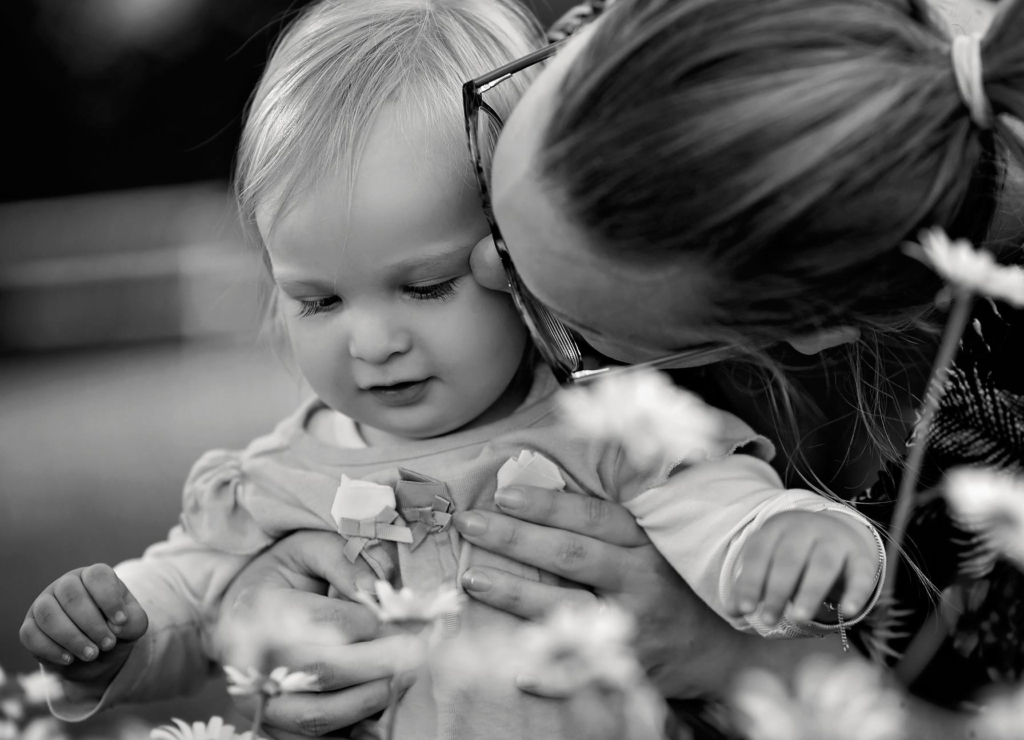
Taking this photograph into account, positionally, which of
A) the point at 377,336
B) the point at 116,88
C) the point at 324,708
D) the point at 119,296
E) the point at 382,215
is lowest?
the point at 119,296

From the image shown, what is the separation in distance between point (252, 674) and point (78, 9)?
14.9ft

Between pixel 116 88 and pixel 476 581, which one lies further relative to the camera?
pixel 116 88

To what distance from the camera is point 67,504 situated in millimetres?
2701

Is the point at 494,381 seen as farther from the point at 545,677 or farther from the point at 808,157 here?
the point at 808,157

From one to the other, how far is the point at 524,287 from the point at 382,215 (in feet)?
0.55

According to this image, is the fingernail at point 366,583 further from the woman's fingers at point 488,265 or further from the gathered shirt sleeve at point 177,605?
the woman's fingers at point 488,265

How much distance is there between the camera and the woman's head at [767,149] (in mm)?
776

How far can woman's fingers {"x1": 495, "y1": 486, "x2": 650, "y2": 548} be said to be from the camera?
1.17 m

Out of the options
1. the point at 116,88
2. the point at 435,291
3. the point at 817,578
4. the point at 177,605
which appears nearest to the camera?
the point at 817,578

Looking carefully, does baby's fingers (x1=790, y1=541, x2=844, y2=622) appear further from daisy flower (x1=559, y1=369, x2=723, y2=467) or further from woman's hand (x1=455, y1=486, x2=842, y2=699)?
woman's hand (x1=455, y1=486, x2=842, y2=699)

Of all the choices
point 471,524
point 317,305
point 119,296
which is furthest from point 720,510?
point 119,296

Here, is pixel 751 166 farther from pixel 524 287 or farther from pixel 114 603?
pixel 114 603

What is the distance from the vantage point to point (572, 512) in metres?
1.19

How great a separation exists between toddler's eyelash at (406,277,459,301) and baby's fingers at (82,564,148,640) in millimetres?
429
